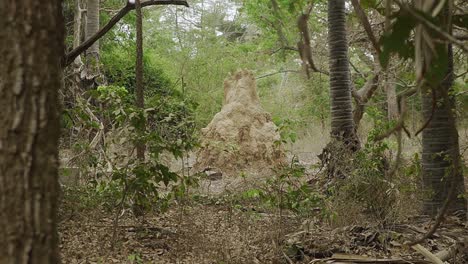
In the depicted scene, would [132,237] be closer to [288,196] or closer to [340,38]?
[288,196]

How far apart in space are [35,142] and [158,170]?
370 centimetres

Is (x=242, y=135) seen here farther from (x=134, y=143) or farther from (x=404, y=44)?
(x=404, y=44)

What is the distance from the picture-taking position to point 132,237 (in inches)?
214

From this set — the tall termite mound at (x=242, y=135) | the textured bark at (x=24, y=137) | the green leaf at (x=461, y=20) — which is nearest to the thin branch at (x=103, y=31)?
the textured bark at (x=24, y=137)

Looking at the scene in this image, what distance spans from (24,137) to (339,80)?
671 cm

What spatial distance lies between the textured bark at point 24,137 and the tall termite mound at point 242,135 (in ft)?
29.0

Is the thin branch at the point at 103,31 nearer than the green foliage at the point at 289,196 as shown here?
Yes

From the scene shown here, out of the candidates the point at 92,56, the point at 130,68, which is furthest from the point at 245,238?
the point at 130,68

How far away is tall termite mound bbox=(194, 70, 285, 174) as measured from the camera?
11.1 meters

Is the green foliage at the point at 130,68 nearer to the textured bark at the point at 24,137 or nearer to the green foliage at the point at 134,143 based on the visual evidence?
the green foliage at the point at 134,143

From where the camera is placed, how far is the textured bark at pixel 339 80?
778 cm

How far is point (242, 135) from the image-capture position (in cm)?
1162

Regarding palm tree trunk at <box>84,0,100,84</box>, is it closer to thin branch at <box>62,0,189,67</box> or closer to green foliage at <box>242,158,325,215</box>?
thin branch at <box>62,0,189,67</box>

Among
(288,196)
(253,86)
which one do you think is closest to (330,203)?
(288,196)
